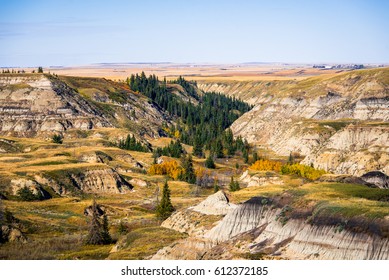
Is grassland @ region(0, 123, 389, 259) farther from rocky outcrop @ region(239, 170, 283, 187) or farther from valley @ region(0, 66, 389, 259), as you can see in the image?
rocky outcrop @ region(239, 170, 283, 187)

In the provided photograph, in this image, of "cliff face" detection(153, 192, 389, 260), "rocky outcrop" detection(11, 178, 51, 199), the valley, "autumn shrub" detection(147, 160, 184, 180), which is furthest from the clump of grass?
"autumn shrub" detection(147, 160, 184, 180)

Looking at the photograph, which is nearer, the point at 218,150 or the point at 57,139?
the point at 57,139

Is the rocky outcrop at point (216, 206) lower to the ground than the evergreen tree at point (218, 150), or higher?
higher

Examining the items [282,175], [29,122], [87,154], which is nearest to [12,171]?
[87,154]

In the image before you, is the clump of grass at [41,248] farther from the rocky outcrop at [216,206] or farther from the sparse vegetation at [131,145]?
the sparse vegetation at [131,145]

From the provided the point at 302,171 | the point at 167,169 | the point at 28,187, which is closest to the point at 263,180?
the point at 302,171

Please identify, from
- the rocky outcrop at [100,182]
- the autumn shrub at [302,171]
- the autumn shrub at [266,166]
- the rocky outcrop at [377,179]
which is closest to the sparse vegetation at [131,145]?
the autumn shrub at [266,166]

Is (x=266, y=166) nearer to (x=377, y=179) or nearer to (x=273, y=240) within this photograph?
(x=377, y=179)

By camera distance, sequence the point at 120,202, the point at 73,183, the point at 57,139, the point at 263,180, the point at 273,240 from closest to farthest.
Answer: the point at 273,240 → the point at 120,202 → the point at 73,183 → the point at 263,180 → the point at 57,139

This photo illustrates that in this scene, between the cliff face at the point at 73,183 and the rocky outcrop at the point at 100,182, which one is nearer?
the cliff face at the point at 73,183

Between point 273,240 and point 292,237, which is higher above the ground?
point 292,237

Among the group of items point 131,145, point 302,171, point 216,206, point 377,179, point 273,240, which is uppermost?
point 273,240

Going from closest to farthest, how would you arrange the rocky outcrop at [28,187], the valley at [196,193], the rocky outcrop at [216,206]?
the valley at [196,193] < the rocky outcrop at [216,206] < the rocky outcrop at [28,187]
